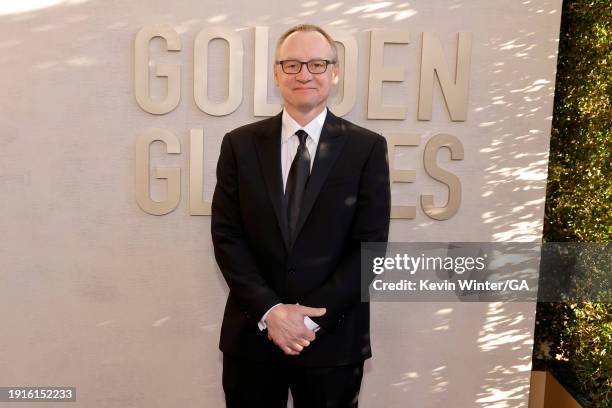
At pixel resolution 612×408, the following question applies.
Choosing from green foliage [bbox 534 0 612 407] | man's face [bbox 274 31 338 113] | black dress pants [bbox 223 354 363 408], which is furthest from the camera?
green foliage [bbox 534 0 612 407]

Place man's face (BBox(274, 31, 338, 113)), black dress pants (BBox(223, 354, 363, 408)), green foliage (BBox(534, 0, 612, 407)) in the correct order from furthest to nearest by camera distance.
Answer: green foliage (BBox(534, 0, 612, 407)) → black dress pants (BBox(223, 354, 363, 408)) → man's face (BBox(274, 31, 338, 113))

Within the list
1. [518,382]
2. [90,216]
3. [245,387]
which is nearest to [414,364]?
[518,382]

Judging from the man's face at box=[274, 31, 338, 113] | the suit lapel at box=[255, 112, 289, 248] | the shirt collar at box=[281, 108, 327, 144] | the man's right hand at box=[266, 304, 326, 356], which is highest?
the man's face at box=[274, 31, 338, 113]

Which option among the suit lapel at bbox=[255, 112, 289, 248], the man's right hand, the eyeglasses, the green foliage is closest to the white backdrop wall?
the green foliage

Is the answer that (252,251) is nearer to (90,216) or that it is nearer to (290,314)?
(290,314)

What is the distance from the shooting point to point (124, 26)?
302cm

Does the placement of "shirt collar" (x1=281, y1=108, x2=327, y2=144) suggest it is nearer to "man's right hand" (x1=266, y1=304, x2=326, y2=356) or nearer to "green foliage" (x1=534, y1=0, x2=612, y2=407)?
"man's right hand" (x1=266, y1=304, x2=326, y2=356)

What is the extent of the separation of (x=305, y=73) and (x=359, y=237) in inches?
23.9

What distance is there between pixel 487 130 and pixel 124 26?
2022 millimetres

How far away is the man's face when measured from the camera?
198 centimetres

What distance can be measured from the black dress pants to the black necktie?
50 centimetres

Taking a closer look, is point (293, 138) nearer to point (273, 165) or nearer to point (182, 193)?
point (273, 165)

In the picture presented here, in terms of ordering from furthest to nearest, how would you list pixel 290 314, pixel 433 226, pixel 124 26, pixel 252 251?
1. pixel 433 226
2. pixel 124 26
3. pixel 252 251
4. pixel 290 314

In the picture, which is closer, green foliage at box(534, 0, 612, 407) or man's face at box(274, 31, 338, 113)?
man's face at box(274, 31, 338, 113)
